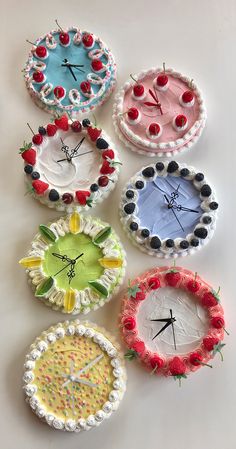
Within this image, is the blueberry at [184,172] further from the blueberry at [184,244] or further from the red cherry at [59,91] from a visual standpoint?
the red cherry at [59,91]

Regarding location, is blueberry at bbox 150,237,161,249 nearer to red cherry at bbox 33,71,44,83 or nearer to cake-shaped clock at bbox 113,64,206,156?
cake-shaped clock at bbox 113,64,206,156

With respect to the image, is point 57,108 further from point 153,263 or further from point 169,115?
point 153,263

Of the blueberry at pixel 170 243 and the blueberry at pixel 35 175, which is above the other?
the blueberry at pixel 170 243

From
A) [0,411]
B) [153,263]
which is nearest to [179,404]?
[153,263]

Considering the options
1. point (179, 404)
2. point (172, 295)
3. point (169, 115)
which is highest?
point (169, 115)

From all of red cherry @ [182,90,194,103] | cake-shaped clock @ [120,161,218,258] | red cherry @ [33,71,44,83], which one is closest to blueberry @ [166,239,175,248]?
cake-shaped clock @ [120,161,218,258]

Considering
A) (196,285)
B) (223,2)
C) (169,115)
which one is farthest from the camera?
(223,2)

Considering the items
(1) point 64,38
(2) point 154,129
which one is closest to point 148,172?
(2) point 154,129

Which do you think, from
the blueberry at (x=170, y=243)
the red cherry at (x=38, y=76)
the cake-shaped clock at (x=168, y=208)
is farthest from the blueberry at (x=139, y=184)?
the red cherry at (x=38, y=76)
